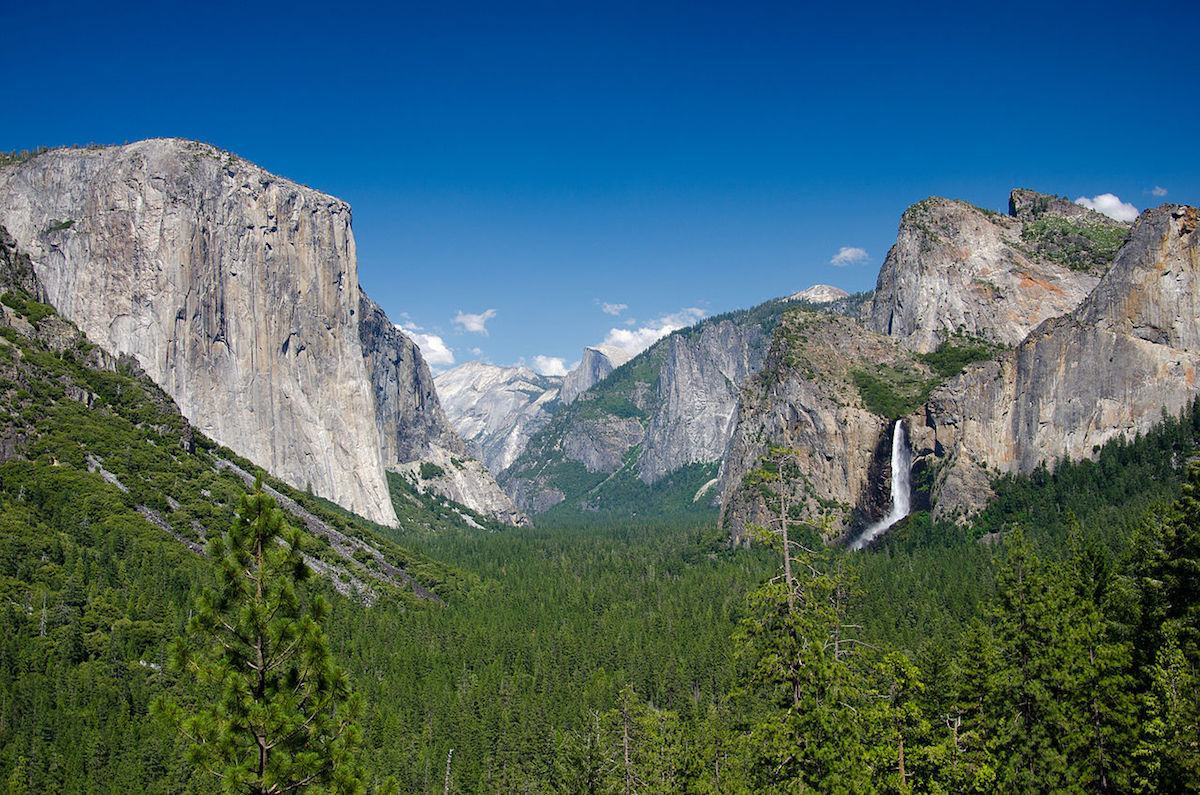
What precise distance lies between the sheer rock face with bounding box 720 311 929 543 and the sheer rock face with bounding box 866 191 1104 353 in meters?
10.0

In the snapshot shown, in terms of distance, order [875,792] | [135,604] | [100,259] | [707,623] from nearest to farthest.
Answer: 1. [875,792]
2. [135,604]
3. [707,623]
4. [100,259]

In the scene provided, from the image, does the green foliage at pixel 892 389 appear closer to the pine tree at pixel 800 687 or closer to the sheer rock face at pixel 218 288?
the sheer rock face at pixel 218 288

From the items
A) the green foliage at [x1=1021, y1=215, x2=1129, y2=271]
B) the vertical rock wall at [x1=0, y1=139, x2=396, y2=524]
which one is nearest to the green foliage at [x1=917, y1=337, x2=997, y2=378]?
the green foliage at [x1=1021, y1=215, x2=1129, y2=271]

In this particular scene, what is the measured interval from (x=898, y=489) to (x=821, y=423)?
65.2 ft

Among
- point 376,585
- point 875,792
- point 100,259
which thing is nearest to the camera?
point 875,792

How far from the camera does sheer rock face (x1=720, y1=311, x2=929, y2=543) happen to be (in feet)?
496

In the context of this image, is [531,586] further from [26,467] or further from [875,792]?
[875,792]

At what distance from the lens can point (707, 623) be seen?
94.6m

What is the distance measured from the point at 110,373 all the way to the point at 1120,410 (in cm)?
15489

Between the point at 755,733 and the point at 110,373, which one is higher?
the point at 110,373

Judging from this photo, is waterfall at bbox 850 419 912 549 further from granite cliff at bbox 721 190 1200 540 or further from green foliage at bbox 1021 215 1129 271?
green foliage at bbox 1021 215 1129 271

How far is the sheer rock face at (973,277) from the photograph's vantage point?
15900cm

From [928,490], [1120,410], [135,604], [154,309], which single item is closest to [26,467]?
[135,604]

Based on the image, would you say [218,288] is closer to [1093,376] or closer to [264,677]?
[1093,376]
